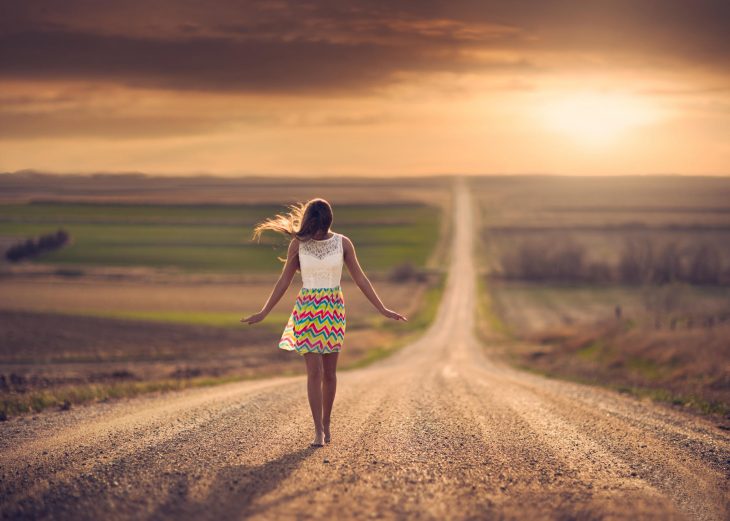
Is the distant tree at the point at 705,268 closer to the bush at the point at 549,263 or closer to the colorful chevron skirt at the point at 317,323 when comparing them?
the bush at the point at 549,263

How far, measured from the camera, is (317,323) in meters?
7.56

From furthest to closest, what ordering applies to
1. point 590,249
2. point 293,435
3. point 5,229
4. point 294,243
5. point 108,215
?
point 108,215 < point 590,249 < point 5,229 < point 293,435 < point 294,243

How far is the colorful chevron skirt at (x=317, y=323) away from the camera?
752 cm

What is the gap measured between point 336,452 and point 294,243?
219cm

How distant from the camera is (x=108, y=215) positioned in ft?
346

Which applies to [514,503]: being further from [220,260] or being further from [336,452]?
[220,260]

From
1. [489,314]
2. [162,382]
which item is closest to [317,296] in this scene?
[162,382]

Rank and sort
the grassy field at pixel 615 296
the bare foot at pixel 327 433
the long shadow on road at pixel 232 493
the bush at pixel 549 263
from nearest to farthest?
the long shadow on road at pixel 232 493 → the bare foot at pixel 327 433 → the grassy field at pixel 615 296 → the bush at pixel 549 263

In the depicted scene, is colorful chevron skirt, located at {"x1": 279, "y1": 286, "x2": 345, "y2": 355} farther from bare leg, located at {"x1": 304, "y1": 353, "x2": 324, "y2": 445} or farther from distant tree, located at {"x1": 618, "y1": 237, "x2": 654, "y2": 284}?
distant tree, located at {"x1": 618, "y1": 237, "x2": 654, "y2": 284}

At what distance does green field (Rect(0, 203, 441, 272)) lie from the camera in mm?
78625

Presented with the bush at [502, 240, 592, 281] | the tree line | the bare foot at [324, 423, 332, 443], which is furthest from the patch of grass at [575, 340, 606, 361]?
the bush at [502, 240, 592, 281]

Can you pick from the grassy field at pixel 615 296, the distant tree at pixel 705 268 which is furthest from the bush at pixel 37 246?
the distant tree at pixel 705 268

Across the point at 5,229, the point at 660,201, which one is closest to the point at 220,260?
the point at 5,229

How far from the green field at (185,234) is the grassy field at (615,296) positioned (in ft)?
43.8
